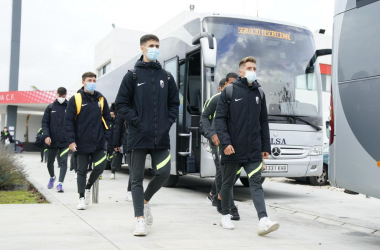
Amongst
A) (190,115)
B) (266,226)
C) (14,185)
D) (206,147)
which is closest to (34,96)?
(14,185)

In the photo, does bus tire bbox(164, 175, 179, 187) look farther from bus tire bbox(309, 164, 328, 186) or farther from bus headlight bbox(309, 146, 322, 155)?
bus tire bbox(309, 164, 328, 186)

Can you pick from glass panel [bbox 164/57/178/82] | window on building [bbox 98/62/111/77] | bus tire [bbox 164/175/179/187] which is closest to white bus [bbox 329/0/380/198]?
glass panel [bbox 164/57/178/82]

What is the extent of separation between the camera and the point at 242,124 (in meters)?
5.26

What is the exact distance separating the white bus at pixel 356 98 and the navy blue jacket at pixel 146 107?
1.94 metres

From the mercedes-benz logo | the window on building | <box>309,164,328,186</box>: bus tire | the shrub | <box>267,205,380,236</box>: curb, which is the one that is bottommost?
<box>267,205,380,236</box>: curb

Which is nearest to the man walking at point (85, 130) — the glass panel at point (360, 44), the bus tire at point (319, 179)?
the glass panel at point (360, 44)

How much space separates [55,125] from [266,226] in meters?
5.46

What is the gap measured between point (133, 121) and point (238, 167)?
4.81ft

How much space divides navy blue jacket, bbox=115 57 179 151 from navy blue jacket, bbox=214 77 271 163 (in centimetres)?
63

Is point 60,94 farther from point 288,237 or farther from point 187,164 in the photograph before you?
point 288,237

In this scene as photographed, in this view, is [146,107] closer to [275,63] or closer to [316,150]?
[275,63]

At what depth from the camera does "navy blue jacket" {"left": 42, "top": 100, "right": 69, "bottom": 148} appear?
29.1ft

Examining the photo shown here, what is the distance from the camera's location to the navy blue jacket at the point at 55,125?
8.86 m

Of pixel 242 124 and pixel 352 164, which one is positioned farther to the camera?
pixel 242 124
